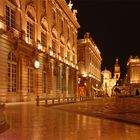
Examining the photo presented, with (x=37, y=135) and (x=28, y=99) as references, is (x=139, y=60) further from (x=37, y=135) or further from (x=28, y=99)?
(x=37, y=135)

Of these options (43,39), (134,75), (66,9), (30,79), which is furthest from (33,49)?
(134,75)

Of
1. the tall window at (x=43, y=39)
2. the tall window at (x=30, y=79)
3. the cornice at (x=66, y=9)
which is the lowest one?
the tall window at (x=30, y=79)

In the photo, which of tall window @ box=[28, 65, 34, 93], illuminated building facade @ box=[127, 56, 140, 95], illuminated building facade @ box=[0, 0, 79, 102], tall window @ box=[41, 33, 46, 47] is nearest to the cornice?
illuminated building facade @ box=[0, 0, 79, 102]

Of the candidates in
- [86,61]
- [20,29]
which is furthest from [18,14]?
[86,61]

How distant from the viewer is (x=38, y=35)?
40.8m

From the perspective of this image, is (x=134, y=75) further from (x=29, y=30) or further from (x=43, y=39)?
(x=29, y=30)

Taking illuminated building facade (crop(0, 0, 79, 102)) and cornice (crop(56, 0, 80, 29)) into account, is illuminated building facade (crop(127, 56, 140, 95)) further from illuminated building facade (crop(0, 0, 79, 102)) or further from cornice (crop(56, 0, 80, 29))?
illuminated building facade (crop(0, 0, 79, 102))

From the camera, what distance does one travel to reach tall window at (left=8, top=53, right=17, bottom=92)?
103 feet

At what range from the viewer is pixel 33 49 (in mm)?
37250

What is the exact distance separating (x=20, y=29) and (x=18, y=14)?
160 cm

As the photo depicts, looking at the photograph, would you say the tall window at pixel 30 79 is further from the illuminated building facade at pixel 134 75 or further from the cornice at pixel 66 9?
the illuminated building facade at pixel 134 75

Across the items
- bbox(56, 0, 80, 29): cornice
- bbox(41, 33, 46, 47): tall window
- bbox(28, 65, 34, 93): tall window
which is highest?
bbox(56, 0, 80, 29): cornice

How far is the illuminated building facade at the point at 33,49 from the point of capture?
100 ft

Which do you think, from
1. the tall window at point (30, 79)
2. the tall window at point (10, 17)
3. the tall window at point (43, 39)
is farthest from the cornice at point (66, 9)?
the tall window at point (10, 17)
